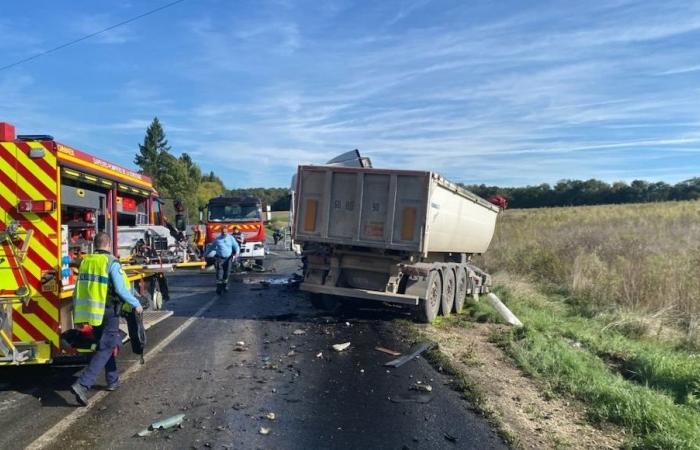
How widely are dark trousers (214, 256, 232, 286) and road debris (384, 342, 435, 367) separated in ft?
23.1

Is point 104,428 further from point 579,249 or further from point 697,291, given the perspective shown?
point 579,249

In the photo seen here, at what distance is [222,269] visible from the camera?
13648 millimetres

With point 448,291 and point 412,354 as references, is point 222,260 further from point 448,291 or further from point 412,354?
point 412,354

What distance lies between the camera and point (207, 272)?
1956cm

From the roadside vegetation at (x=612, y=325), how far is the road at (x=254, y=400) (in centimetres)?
127

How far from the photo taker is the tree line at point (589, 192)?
51.1 meters

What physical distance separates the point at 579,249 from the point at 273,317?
10132 millimetres

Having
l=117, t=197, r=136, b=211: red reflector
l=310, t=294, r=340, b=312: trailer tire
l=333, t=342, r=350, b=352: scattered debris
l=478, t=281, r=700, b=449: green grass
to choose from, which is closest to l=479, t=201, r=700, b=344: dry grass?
l=478, t=281, r=700, b=449: green grass

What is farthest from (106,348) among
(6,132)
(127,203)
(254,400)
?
(127,203)

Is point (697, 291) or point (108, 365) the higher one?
point (697, 291)

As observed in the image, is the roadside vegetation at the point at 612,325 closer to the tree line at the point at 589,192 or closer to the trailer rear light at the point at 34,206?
the trailer rear light at the point at 34,206

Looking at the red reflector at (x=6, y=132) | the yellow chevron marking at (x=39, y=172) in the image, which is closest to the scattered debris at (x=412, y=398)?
the yellow chevron marking at (x=39, y=172)

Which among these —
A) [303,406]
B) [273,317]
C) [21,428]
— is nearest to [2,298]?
[21,428]

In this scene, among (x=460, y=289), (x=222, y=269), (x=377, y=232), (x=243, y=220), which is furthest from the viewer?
(x=243, y=220)
